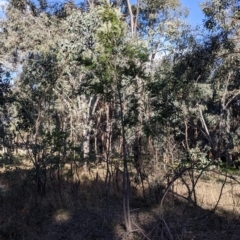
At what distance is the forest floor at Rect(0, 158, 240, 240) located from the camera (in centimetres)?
776

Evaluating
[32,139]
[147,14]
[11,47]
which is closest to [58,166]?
[32,139]

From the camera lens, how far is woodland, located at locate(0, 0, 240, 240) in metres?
7.89

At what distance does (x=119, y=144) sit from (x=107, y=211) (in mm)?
3716

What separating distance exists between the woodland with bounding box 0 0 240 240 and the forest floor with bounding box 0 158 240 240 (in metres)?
0.03

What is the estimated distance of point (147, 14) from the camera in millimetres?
22719

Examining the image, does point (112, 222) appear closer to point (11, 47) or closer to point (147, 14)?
point (11, 47)

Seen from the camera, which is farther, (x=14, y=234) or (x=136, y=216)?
(x=136, y=216)

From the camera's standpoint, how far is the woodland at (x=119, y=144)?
7.89m

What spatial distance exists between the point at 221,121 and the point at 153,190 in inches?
573

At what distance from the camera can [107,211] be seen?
9391 millimetres

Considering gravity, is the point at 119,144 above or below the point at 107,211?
above

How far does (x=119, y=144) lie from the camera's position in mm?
12812

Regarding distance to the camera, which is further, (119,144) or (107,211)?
(119,144)

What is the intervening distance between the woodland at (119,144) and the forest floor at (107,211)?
0.09 ft
